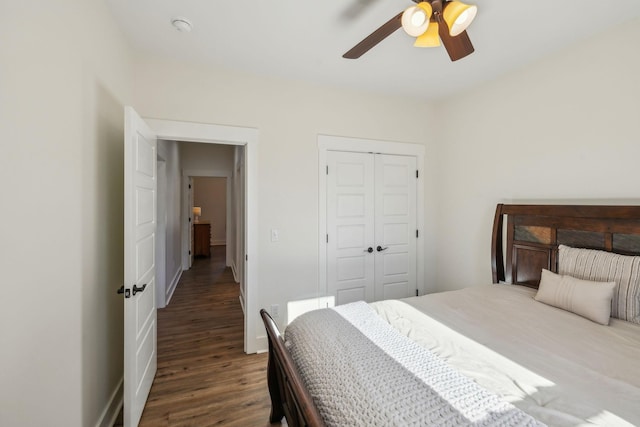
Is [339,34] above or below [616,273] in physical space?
above

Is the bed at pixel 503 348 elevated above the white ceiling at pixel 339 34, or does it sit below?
below

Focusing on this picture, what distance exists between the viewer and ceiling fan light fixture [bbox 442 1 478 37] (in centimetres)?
136

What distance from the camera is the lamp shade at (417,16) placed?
4.44ft

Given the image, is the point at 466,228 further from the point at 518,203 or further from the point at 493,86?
the point at 493,86

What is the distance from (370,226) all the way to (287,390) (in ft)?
7.02

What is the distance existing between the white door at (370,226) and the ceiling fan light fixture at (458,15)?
1.70 m

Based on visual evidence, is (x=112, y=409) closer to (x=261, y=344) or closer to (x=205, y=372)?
(x=205, y=372)

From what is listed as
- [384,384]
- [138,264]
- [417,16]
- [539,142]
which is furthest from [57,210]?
[539,142]

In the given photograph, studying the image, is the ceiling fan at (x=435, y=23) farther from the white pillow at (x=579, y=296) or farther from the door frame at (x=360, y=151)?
the white pillow at (x=579, y=296)

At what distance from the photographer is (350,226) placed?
3.14m

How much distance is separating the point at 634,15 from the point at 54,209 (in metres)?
3.57

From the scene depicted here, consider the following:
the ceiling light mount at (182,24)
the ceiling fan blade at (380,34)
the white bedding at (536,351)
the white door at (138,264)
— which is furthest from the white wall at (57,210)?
the white bedding at (536,351)

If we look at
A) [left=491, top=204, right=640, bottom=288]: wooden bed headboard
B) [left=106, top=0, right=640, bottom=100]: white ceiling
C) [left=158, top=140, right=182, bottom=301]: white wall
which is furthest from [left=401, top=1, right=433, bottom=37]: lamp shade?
[left=158, top=140, right=182, bottom=301]: white wall

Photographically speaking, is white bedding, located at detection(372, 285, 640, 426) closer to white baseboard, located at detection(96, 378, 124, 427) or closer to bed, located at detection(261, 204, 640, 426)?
bed, located at detection(261, 204, 640, 426)
